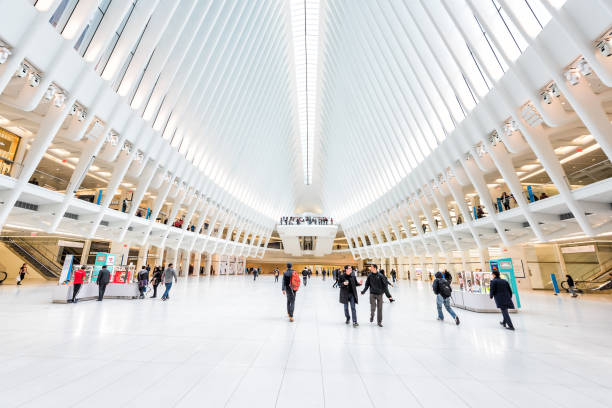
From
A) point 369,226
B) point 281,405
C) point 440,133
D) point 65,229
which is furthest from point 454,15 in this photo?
point 369,226

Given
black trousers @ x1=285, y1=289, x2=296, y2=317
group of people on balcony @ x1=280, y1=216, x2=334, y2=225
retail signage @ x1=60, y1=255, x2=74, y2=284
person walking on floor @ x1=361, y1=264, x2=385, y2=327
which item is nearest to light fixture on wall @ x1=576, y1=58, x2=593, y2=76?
person walking on floor @ x1=361, y1=264, x2=385, y2=327

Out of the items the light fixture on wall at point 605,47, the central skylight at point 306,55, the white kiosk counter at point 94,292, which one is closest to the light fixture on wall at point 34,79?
the white kiosk counter at point 94,292

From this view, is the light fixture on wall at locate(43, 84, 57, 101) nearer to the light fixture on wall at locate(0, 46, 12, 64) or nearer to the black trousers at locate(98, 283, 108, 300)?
the light fixture on wall at locate(0, 46, 12, 64)

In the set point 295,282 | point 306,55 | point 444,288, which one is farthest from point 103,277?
point 306,55

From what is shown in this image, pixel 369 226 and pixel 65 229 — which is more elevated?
pixel 369 226

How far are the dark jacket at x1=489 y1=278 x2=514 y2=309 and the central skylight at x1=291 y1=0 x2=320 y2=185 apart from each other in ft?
76.2

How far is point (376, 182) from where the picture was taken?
26.5 metres

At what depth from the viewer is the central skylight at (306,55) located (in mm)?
22359

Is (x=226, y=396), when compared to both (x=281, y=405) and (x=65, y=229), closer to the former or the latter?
(x=281, y=405)

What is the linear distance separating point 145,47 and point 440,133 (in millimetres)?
14945

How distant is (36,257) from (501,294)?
27441 mm

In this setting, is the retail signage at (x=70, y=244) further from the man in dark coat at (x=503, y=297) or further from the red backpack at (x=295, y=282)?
the man in dark coat at (x=503, y=297)

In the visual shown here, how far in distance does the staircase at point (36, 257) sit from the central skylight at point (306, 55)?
2614 centimetres

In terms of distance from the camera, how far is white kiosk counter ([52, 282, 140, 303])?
353 inches
